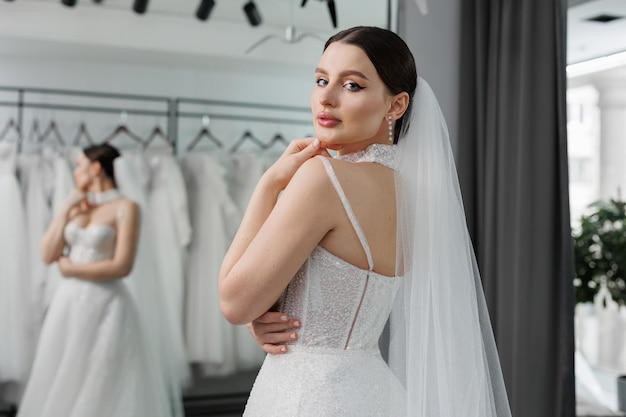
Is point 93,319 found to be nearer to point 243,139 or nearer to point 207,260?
point 207,260

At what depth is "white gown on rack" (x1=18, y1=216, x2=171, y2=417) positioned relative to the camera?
98.3 inches

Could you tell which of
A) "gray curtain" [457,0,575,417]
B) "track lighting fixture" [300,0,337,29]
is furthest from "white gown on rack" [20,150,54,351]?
"gray curtain" [457,0,575,417]

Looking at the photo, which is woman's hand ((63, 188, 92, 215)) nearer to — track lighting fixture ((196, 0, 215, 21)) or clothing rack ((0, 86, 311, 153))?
clothing rack ((0, 86, 311, 153))

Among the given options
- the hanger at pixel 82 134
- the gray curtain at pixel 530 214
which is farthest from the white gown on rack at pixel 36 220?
the gray curtain at pixel 530 214

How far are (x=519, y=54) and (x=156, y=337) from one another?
5.95 ft

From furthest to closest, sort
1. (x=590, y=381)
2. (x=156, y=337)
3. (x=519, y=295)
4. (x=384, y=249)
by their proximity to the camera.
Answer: (x=590, y=381) < (x=156, y=337) < (x=519, y=295) < (x=384, y=249)

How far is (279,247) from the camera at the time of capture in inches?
51.3

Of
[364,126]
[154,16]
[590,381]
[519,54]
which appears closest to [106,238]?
[154,16]

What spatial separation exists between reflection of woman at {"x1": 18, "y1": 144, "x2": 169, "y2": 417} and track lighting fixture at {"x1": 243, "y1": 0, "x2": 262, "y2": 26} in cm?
78

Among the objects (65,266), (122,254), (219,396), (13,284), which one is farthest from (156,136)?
(219,396)

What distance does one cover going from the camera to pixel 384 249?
1417 millimetres

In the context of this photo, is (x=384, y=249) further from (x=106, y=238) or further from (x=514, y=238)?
(x=106, y=238)

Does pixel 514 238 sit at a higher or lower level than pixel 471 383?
higher

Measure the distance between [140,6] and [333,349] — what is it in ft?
5.75
